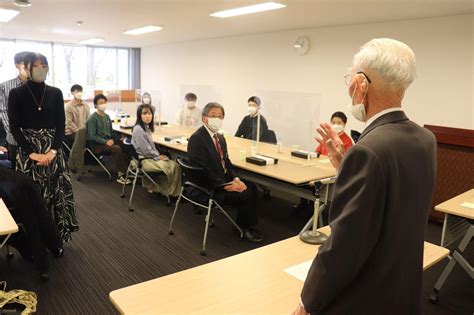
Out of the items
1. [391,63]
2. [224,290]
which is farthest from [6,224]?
[391,63]

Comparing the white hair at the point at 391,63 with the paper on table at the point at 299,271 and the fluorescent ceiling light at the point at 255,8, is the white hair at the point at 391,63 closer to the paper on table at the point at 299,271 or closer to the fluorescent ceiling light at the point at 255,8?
the paper on table at the point at 299,271

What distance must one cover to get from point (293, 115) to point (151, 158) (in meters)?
1.82

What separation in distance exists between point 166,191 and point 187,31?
12.7 feet

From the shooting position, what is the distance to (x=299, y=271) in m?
1.69

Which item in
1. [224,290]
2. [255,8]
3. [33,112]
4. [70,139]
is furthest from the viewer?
[70,139]

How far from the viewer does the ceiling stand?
4402 mm

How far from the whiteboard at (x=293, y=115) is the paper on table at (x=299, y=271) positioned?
7.45 feet

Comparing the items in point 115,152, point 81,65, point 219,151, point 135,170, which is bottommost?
point 135,170

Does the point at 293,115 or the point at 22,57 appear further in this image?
the point at 293,115

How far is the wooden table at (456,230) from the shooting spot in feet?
8.89

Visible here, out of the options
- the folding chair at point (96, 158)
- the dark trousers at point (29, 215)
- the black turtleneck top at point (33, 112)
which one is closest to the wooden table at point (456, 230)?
the dark trousers at point (29, 215)

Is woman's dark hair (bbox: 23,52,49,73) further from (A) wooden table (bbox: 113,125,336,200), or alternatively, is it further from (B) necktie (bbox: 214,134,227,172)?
(A) wooden table (bbox: 113,125,336,200)

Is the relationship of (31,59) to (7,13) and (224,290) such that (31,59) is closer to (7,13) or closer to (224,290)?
(224,290)

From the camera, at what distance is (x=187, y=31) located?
7539 mm
